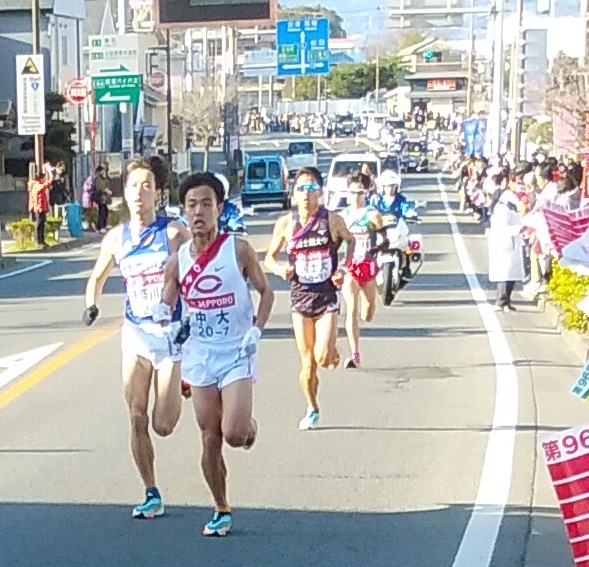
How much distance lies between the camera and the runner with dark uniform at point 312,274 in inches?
406

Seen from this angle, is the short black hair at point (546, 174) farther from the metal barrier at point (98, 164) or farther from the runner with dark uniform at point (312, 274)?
the metal barrier at point (98, 164)

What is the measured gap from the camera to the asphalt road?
7176 millimetres

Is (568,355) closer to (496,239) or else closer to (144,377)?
(496,239)

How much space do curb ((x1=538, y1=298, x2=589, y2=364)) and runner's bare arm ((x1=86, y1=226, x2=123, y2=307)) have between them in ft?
18.3

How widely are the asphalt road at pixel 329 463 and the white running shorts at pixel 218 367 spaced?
33.3 inches

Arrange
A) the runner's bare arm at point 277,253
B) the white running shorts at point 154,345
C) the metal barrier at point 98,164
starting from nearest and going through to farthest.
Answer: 1. the white running shorts at point 154,345
2. the runner's bare arm at point 277,253
3. the metal barrier at point 98,164

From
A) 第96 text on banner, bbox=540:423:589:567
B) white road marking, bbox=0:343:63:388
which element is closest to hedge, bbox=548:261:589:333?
white road marking, bbox=0:343:63:388

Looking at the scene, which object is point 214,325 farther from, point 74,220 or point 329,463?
point 74,220

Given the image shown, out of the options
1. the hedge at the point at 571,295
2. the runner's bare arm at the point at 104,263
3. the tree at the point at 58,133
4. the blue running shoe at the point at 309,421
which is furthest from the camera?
the tree at the point at 58,133

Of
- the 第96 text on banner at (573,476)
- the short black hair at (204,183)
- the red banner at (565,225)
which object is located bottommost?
the 第96 text on banner at (573,476)

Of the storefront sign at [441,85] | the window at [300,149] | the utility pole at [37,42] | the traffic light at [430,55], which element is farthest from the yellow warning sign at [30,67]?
the storefront sign at [441,85]

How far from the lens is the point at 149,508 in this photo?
771cm

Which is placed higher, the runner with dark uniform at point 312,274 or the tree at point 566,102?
the tree at point 566,102

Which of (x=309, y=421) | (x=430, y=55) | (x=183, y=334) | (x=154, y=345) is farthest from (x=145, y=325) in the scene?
(x=430, y=55)
